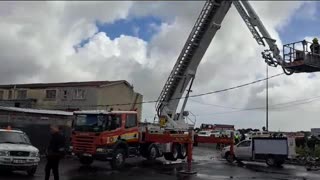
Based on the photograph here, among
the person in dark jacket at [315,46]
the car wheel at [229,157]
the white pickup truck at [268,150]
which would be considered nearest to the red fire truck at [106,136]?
the white pickup truck at [268,150]

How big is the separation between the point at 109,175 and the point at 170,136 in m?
7.36

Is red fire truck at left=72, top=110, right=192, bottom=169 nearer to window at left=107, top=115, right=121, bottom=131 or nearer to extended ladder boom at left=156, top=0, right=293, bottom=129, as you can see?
window at left=107, top=115, right=121, bottom=131

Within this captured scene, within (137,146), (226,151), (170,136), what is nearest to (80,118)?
(137,146)

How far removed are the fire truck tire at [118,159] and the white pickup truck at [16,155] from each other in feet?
17.8

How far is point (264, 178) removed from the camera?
1964cm

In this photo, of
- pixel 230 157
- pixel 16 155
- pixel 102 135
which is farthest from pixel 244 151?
pixel 16 155

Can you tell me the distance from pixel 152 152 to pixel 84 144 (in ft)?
18.0

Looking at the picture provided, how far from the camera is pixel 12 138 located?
17.3 metres

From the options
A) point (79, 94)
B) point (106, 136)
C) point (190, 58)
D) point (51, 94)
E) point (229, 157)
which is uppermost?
point (51, 94)

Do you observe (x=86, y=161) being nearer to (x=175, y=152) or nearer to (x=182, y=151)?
(x=175, y=152)

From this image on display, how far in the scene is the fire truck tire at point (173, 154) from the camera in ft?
Answer: 93.0

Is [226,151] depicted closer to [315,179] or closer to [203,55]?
[203,55]

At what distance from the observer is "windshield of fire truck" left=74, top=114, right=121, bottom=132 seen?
21.8 metres

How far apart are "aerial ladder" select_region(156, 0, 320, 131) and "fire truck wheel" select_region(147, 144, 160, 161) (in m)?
1.94
